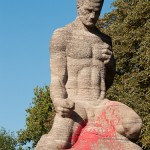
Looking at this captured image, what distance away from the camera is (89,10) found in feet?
35.7

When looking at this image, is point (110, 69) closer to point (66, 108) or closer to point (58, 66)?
point (58, 66)

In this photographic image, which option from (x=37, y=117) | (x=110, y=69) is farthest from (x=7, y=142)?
(x=110, y=69)

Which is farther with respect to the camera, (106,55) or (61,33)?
(106,55)

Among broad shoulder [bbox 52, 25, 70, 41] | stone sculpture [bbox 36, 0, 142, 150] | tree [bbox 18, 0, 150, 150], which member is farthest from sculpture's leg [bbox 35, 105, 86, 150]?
tree [bbox 18, 0, 150, 150]

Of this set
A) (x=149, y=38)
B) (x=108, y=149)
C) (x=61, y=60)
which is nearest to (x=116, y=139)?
(x=108, y=149)

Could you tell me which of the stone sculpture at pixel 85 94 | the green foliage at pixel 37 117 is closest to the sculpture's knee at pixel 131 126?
the stone sculpture at pixel 85 94

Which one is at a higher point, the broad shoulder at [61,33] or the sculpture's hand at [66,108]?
the broad shoulder at [61,33]

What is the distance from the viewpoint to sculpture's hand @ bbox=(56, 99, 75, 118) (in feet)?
32.2

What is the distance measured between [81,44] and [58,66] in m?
0.70

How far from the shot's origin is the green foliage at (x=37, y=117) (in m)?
38.0

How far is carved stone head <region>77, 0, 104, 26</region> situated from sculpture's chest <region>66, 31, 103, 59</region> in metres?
0.28

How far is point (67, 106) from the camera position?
9828mm

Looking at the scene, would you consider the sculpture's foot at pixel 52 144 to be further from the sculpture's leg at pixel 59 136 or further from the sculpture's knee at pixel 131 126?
the sculpture's knee at pixel 131 126

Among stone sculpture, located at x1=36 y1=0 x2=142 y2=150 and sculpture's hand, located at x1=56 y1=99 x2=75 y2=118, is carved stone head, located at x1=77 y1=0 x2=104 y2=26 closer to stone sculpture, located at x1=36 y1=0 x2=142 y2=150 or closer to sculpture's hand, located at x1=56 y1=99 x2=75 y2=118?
stone sculpture, located at x1=36 y1=0 x2=142 y2=150
